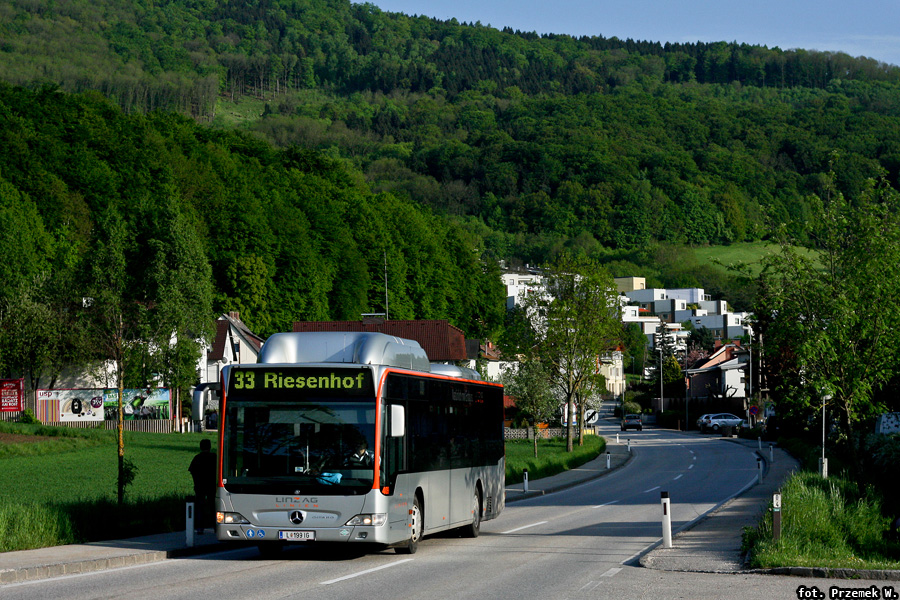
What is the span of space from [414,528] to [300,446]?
2.48 m

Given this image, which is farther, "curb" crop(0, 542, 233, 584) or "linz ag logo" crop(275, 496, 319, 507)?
"linz ag logo" crop(275, 496, 319, 507)

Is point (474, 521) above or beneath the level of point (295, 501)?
beneath

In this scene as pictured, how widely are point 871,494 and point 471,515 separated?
8.32m

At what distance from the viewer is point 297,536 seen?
51.0 feet

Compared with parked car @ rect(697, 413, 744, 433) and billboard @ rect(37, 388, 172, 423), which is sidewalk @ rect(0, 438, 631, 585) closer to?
billboard @ rect(37, 388, 172, 423)

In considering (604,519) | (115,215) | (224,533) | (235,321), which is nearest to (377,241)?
(235,321)

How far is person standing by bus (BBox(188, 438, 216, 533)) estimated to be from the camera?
1905cm

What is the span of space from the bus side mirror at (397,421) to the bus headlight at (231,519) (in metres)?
2.48

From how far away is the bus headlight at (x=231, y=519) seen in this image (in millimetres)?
15734

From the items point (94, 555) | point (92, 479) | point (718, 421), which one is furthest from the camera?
point (718, 421)

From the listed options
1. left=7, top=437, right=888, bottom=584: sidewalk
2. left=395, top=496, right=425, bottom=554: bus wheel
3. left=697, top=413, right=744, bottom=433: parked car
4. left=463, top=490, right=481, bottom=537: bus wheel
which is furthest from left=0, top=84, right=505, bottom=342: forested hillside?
left=395, top=496, right=425, bottom=554: bus wheel

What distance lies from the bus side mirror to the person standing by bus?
4.46m

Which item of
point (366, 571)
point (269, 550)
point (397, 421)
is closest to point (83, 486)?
point (269, 550)

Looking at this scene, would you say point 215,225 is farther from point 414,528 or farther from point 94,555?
point 94,555
